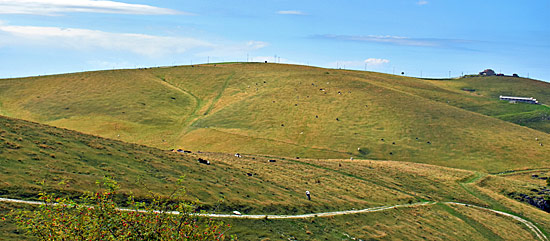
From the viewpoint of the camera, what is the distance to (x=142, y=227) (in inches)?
1051

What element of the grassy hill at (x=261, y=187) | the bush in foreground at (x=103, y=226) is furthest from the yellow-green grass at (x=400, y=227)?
the bush in foreground at (x=103, y=226)

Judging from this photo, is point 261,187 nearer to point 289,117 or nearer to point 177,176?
point 177,176

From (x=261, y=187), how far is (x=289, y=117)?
263ft

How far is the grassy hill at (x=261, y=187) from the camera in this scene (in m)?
49.5

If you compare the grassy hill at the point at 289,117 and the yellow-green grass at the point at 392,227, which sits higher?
the grassy hill at the point at 289,117

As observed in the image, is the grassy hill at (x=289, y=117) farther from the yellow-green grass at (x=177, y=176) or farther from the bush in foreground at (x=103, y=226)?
the bush in foreground at (x=103, y=226)

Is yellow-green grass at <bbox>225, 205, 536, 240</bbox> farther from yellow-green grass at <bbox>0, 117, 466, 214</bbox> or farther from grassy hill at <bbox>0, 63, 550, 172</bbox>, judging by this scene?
grassy hill at <bbox>0, 63, 550, 172</bbox>

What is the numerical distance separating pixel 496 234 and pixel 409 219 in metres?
12.6

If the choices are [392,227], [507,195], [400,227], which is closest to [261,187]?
[392,227]

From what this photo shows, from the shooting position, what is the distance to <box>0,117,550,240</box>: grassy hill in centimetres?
4953

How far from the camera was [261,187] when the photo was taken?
65.8m

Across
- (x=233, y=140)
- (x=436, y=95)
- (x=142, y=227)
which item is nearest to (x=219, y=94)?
(x=233, y=140)

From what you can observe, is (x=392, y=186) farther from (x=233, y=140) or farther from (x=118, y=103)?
Answer: (x=118, y=103)

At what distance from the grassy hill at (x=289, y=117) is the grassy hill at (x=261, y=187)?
3442 centimetres
